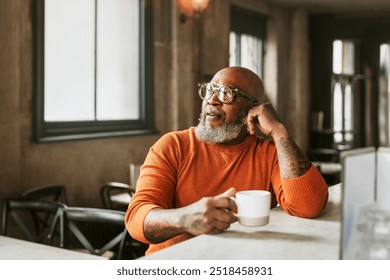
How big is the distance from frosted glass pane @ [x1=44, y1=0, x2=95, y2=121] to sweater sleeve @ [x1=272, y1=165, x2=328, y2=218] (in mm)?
2907

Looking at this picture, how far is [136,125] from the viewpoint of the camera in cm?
524

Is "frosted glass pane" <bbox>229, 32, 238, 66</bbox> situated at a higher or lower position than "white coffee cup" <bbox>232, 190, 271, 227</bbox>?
A: higher

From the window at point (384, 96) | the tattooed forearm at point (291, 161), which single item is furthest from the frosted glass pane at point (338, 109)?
the tattooed forearm at point (291, 161)

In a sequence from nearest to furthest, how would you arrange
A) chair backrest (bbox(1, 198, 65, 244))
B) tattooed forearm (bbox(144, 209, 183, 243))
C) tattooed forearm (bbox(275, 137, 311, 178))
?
tattooed forearm (bbox(144, 209, 183, 243))
tattooed forearm (bbox(275, 137, 311, 178))
chair backrest (bbox(1, 198, 65, 244))

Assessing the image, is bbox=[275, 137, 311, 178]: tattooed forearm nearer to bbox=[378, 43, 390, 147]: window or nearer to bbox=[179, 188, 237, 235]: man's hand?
bbox=[179, 188, 237, 235]: man's hand

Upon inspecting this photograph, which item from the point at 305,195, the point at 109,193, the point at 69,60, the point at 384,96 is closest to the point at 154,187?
the point at 305,195

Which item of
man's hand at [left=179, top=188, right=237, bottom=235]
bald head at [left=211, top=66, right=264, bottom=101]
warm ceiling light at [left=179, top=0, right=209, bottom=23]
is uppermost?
warm ceiling light at [left=179, top=0, right=209, bottom=23]

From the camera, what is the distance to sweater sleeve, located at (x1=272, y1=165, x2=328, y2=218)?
167 cm

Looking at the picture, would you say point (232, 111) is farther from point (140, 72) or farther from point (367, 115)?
point (367, 115)

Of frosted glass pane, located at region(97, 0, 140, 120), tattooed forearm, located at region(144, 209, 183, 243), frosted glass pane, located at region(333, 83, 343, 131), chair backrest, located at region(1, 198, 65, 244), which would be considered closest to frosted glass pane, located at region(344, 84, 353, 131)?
frosted glass pane, located at region(333, 83, 343, 131)

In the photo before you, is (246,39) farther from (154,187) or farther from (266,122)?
(154,187)

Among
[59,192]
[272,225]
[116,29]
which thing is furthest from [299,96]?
[272,225]
